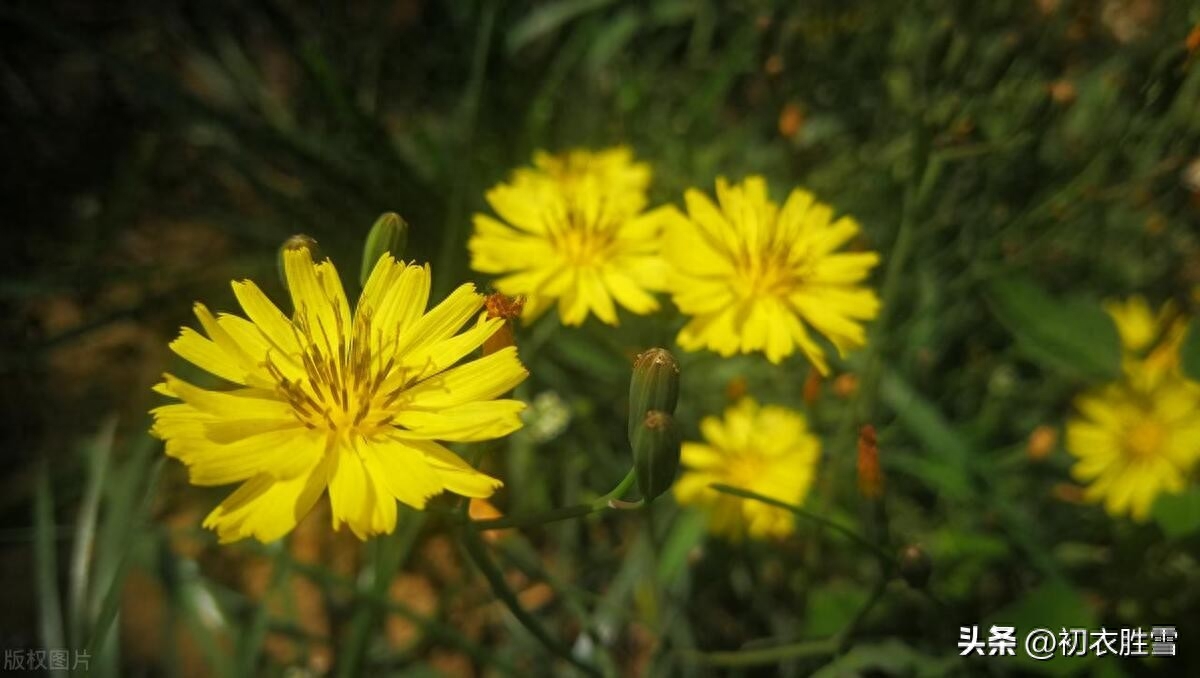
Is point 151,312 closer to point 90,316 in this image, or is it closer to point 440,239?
point 90,316

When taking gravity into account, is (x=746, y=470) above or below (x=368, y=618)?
above

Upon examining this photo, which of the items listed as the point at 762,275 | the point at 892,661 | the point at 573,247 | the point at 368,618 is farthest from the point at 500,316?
the point at 892,661

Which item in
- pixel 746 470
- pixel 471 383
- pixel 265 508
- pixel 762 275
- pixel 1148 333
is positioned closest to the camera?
pixel 265 508

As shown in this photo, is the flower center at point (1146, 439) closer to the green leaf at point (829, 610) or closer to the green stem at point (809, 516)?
the green leaf at point (829, 610)

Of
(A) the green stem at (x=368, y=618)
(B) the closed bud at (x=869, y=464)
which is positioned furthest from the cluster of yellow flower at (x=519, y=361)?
(A) the green stem at (x=368, y=618)

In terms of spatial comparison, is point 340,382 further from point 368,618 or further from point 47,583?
point 47,583

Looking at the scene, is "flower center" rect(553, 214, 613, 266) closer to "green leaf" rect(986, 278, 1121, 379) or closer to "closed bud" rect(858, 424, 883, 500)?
"closed bud" rect(858, 424, 883, 500)
